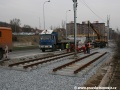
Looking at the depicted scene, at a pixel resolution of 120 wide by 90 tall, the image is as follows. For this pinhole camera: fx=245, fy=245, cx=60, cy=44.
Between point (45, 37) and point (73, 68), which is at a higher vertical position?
point (45, 37)

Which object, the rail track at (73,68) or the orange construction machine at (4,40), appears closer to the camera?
the rail track at (73,68)

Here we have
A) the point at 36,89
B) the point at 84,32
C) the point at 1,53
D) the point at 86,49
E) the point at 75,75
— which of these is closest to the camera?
the point at 36,89

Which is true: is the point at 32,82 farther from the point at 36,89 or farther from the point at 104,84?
the point at 104,84

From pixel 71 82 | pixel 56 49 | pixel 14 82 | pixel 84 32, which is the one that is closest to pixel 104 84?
pixel 71 82

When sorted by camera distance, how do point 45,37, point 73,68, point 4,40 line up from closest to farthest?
1. point 73,68
2. point 4,40
3. point 45,37

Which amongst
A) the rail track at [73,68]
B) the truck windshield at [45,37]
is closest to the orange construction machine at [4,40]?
the rail track at [73,68]

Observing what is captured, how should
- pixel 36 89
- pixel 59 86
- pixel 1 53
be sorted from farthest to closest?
1. pixel 1 53
2. pixel 59 86
3. pixel 36 89

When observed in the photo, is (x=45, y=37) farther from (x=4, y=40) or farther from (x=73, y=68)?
(x=73, y=68)

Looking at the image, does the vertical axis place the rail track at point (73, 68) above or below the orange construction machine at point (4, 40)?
below

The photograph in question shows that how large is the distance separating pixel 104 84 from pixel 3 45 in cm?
1410

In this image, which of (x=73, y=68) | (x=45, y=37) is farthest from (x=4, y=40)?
(x=45, y=37)

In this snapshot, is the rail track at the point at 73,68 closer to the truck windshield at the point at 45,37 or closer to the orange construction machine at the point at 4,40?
the orange construction machine at the point at 4,40

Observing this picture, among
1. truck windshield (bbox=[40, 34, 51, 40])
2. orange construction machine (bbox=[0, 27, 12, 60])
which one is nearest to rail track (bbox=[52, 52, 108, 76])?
orange construction machine (bbox=[0, 27, 12, 60])

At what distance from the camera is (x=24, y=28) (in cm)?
12912
